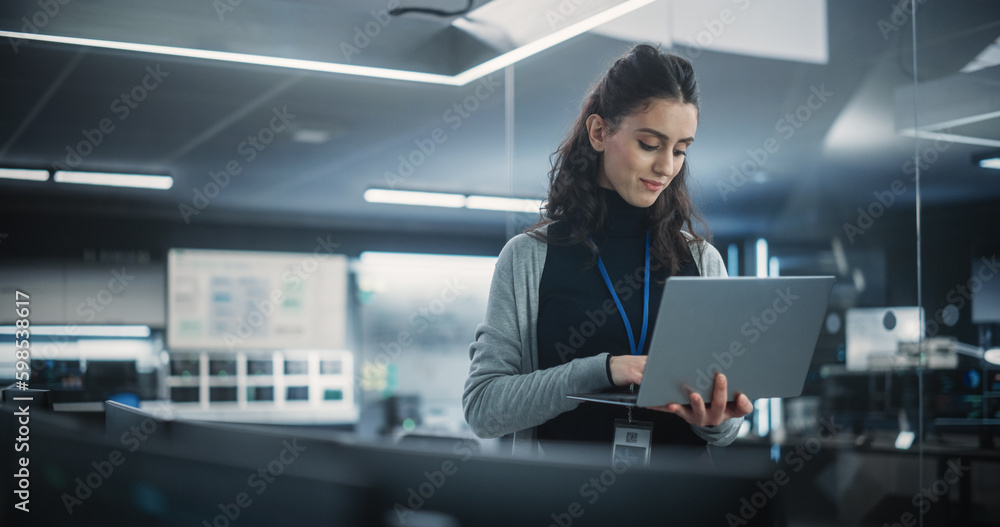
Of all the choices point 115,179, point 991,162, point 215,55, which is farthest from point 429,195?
point 991,162

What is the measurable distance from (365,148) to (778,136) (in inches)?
142

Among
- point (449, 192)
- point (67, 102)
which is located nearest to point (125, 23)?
point (67, 102)

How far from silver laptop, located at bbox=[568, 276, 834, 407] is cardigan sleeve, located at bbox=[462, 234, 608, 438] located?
0.07m

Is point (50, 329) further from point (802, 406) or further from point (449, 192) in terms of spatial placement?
point (802, 406)

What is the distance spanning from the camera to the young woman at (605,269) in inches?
56.1

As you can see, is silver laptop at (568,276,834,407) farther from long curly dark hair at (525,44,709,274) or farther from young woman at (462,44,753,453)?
Result: long curly dark hair at (525,44,709,274)

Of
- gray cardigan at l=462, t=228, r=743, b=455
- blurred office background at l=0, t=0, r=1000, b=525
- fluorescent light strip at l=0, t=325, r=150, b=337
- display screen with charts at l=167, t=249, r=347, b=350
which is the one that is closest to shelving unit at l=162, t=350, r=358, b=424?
blurred office background at l=0, t=0, r=1000, b=525

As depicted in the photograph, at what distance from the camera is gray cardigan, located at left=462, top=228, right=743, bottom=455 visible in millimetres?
1336

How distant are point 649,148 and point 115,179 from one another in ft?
21.8

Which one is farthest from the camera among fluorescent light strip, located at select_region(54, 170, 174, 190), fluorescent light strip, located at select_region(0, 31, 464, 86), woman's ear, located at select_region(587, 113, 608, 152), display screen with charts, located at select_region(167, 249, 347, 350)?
display screen with charts, located at select_region(167, 249, 347, 350)

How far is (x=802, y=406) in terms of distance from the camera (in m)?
3.72

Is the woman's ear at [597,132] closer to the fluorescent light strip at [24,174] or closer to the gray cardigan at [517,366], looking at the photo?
the gray cardigan at [517,366]

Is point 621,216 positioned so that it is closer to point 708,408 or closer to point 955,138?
point 708,408

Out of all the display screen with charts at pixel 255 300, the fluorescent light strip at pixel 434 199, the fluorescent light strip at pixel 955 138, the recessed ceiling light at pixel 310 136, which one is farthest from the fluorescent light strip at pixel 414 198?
the fluorescent light strip at pixel 955 138
